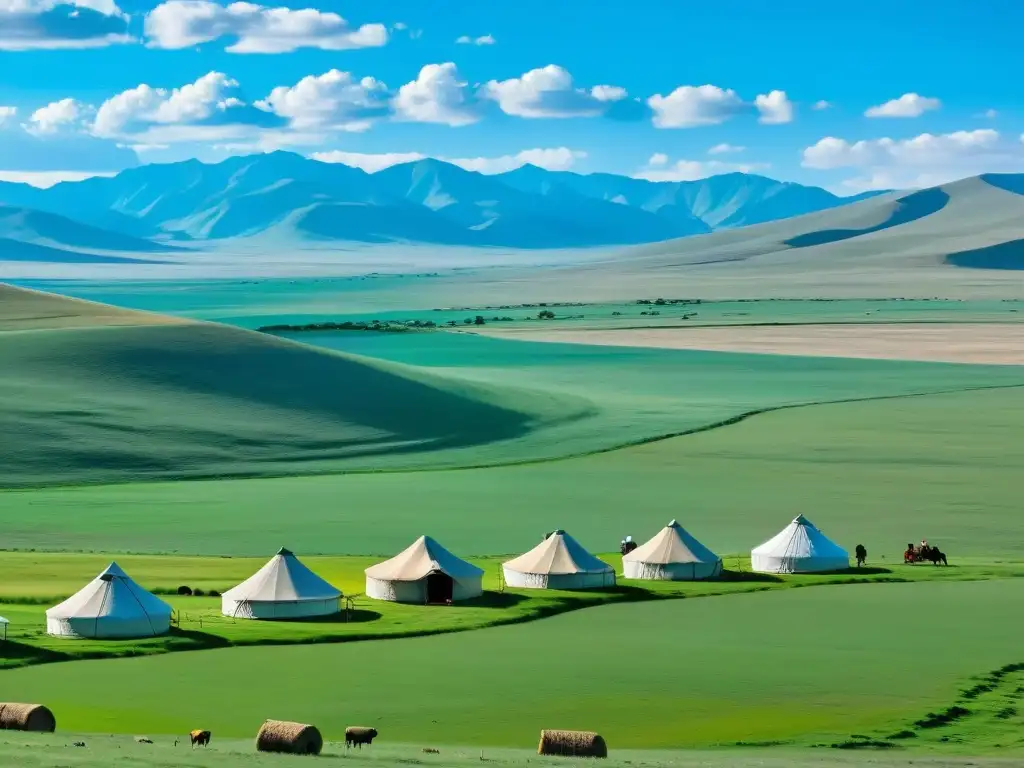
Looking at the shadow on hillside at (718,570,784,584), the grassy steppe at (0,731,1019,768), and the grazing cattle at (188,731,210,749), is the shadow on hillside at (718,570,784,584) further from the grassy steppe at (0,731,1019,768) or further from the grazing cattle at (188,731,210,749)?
the grazing cattle at (188,731,210,749)

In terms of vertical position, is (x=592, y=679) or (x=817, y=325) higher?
(x=817, y=325)

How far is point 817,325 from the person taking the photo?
621 feet

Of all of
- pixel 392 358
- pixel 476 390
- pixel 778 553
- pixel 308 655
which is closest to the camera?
pixel 308 655

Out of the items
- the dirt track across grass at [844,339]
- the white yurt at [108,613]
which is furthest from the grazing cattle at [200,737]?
the dirt track across grass at [844,339]

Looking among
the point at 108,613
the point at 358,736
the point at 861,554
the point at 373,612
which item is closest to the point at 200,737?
the point at 358,736

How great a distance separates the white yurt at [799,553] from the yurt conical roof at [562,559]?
6.29 metres

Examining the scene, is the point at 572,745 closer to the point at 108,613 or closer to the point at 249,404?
the point at 108,613

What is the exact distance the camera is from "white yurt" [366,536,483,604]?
171 ft

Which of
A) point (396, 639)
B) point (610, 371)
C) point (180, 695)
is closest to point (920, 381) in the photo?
point (610, 371)

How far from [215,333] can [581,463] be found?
3933cm

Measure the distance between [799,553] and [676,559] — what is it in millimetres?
4461

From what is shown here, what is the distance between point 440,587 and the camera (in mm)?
52219

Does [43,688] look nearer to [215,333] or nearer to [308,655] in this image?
[308,655]

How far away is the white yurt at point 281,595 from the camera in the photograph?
4922cm
